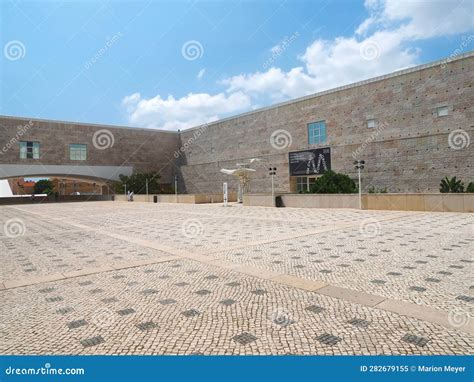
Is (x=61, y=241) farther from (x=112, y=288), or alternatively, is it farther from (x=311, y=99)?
(x=311, y=99)

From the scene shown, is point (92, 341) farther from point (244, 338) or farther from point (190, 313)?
point (244, 338)

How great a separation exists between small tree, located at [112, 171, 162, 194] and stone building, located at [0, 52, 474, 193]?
2.18m

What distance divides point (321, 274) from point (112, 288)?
11.9 ft

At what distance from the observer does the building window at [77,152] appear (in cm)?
4762

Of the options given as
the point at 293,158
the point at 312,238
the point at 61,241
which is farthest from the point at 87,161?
the point at 312,238

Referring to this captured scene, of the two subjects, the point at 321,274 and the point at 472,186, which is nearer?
the point at 321,274

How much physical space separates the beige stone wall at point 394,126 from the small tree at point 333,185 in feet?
19.1

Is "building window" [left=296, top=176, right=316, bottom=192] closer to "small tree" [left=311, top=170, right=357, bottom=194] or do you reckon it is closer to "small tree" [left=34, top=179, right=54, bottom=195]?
"small tree" [left=311, top=170, right=357, bottom=194]

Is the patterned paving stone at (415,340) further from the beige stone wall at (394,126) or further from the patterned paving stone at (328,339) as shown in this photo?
the beige stone wall at (394,126)

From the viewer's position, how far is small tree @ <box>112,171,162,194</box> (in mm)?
49506

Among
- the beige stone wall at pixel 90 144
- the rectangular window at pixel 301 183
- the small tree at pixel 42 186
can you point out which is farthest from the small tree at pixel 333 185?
the small tree at pixel 42 186

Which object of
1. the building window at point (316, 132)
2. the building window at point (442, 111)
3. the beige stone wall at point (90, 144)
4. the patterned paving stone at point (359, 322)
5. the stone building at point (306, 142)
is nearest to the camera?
the patterned paving stone at point (359, 322)

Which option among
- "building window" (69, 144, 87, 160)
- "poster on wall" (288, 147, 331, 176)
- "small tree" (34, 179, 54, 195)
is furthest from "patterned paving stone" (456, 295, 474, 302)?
"small tree" (34, 179, 54, 195)
